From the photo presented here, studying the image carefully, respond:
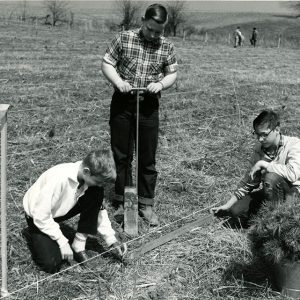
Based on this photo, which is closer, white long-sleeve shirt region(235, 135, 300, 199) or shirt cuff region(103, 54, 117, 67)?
white long-sleeve shirt region(235, 135, 300, 199)

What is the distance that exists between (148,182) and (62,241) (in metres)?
1.23

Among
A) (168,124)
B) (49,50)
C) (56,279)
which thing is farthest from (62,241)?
(49,50)

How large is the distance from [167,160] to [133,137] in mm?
1651

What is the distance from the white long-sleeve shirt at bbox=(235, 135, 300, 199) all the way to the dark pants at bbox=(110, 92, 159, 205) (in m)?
0.82

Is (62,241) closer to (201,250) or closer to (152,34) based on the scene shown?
(201,250)

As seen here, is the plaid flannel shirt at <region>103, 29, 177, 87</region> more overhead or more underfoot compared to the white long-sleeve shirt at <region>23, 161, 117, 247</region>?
more overhead

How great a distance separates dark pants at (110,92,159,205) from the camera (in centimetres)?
434

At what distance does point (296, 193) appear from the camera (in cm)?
402

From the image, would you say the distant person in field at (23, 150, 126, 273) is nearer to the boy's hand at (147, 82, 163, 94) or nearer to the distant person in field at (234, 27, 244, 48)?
the boy's hand at (147, 82, 163, 94)

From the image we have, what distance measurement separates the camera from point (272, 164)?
13.3 ft

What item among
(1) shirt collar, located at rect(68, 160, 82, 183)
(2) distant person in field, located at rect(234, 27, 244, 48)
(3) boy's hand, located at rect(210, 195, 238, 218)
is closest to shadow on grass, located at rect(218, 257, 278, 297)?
(3) boy's hand, located at rect(210, 195, 238, 218)

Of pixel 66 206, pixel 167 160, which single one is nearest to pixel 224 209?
pixel 66 206

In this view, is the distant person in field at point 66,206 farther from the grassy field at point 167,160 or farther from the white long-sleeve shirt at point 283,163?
the white long-sleeve shirt at point 283,163

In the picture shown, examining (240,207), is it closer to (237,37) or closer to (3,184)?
(3,184)
